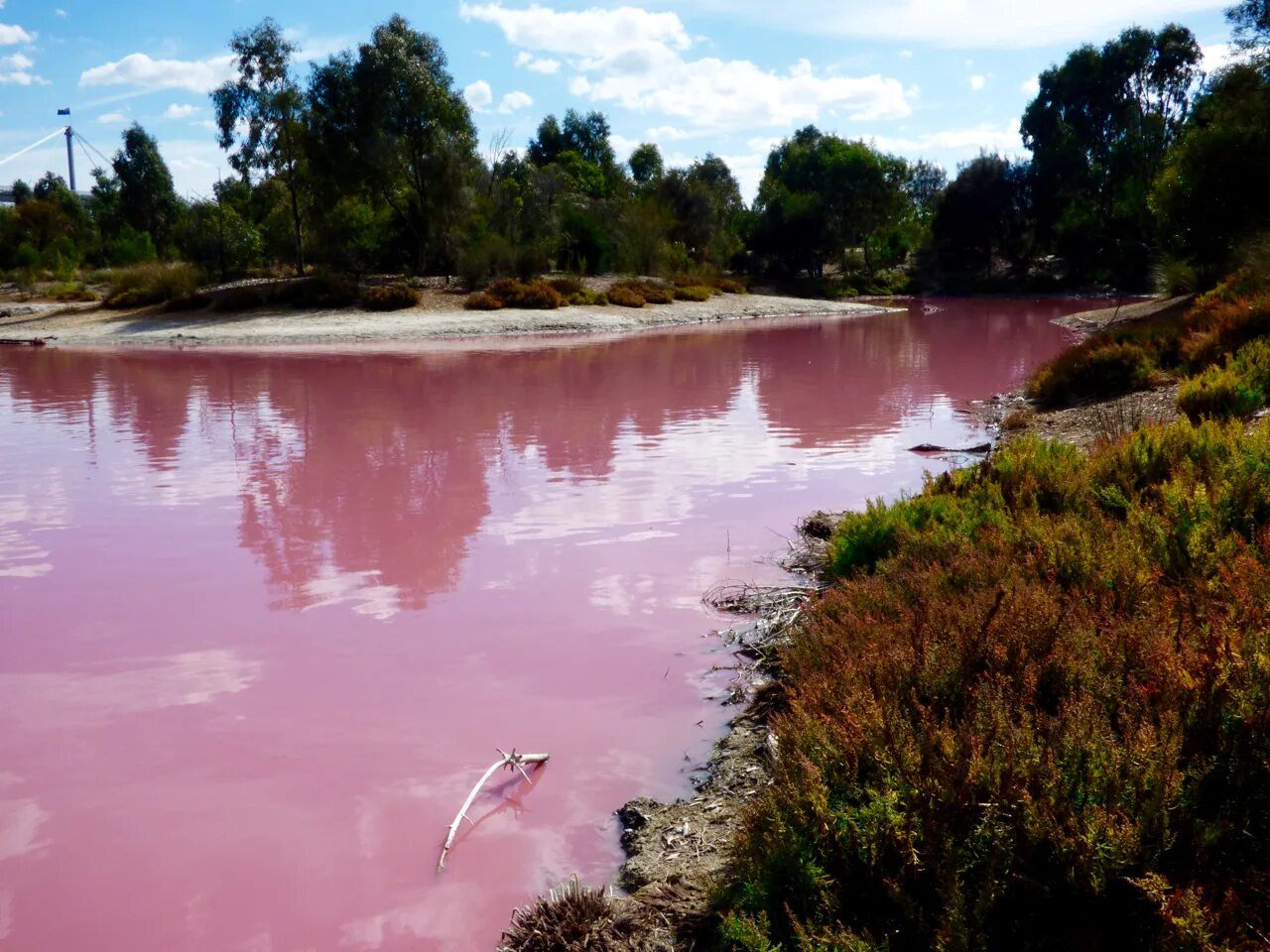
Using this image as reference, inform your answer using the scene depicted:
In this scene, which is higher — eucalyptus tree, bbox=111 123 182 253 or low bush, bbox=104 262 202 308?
eucalyptus tree, bbox=111 123 182 253

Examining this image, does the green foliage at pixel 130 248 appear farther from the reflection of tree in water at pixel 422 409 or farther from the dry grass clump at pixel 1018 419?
the dry grass clump at pixel 1018 419

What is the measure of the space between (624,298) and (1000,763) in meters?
39.7

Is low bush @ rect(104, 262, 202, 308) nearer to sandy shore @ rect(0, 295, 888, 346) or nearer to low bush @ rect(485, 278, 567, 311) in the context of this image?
sandy shore @ rect(0, 295, 888, 346)

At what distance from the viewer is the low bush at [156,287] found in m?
38.0

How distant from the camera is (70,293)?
45.1 metres

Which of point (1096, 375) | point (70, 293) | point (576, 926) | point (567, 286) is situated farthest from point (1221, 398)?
point (70, 293)

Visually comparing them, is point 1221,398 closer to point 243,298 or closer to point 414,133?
point 243,298

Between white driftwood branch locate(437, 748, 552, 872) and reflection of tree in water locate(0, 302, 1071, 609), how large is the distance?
2623 millimetres

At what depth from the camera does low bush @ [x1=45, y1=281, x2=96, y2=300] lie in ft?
147

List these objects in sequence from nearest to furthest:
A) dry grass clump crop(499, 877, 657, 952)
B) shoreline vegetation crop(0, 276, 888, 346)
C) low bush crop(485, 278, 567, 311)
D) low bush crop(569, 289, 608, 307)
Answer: dry grass clump crop(499, 877, 657, 952), shoreline vegetation crop(0, 276, 888, 346), low bush crop(485, 278, 567, 311), low bush crop(569, 289, 608, 307)

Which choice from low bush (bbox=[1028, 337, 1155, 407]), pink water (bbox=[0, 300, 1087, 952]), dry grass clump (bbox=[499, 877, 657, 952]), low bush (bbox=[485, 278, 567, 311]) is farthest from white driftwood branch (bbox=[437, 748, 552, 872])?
low bush (bbox=[485, 278, 567, 311])

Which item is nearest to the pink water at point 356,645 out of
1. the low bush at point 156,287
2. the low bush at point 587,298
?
the low bush at point 156,287

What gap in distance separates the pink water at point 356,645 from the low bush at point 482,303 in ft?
69.1

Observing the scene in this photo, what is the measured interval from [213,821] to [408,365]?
20166 millimetres
